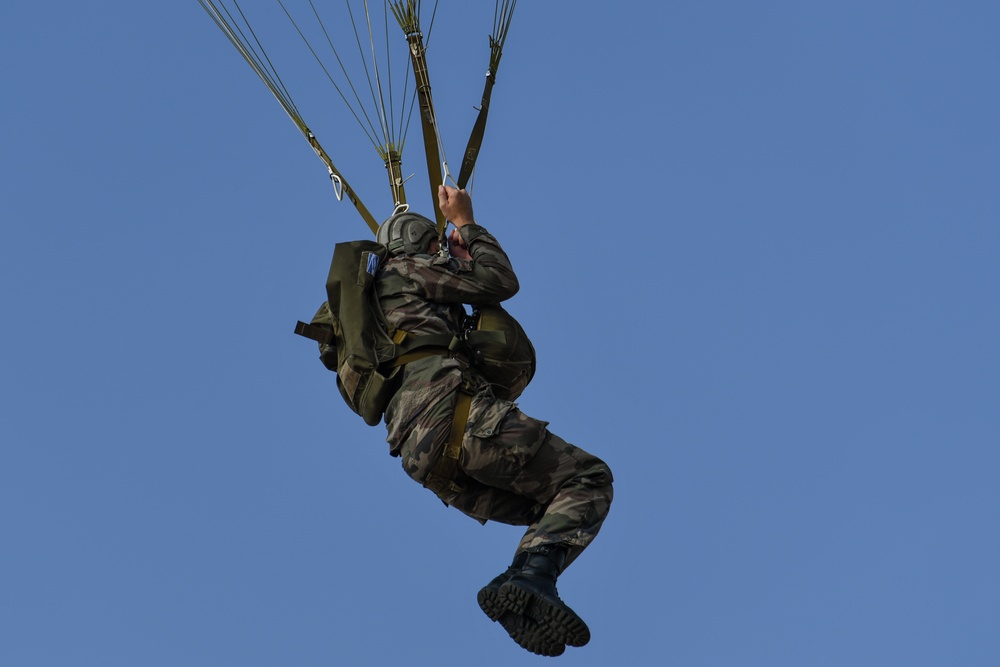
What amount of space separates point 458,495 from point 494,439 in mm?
627

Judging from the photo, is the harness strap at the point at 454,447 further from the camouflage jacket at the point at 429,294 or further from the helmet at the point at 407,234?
the helmet at the point at 407,234

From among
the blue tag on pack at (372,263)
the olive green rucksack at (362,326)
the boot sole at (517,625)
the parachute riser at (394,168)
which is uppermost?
the parachute riser at (394,168)

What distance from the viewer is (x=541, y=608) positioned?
1216 cm

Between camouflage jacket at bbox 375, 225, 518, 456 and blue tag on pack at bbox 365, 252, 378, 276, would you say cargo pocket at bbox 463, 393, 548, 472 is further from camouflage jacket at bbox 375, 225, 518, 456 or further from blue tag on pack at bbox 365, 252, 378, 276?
blue tag on pack at bbox 365, 252, 378, 276

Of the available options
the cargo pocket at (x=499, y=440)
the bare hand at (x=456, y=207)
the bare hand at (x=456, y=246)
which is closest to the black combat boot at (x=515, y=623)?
the cargo pocket at (x=499, y=440)

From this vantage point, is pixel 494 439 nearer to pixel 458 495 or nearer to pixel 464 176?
pixel 458 495

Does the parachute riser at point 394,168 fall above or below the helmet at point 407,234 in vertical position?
above

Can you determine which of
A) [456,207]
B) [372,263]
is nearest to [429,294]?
[372,263]

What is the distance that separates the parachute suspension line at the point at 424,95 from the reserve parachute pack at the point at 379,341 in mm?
802

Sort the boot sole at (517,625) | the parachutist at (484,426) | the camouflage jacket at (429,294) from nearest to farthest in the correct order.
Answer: the boot sole at (517,625) < the parachutist at (484,426) < the camouflage jacket at (429,294)

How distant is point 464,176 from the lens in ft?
45.8

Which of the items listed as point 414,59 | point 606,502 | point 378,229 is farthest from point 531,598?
point 414,59

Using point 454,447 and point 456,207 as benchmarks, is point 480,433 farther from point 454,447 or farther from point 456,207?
point 456,207

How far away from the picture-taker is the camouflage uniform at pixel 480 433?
12.6m
